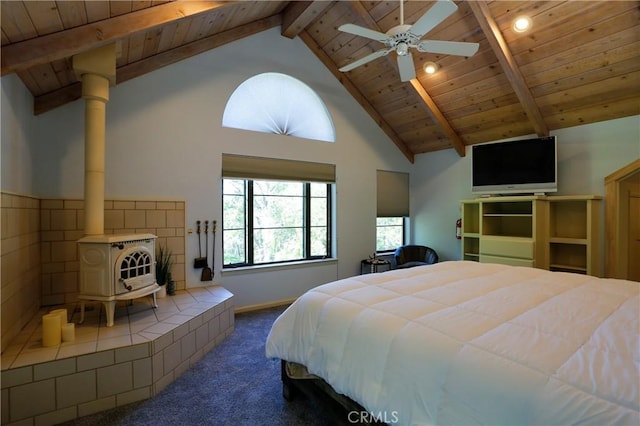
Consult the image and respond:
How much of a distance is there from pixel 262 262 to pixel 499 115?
366cm

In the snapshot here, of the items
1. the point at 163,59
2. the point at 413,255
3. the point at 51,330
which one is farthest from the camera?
the point at 413,255

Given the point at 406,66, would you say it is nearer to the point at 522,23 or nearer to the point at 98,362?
the point at 522,23

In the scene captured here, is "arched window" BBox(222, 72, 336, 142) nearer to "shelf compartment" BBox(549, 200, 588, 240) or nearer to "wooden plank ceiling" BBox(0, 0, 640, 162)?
"wooden plank ceiling" BBox(0, 0, 640, 162)

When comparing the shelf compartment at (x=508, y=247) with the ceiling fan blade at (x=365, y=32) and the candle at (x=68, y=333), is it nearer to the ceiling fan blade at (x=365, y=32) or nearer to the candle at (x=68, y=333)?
the ceiling fan blade at (x=365, y=32)

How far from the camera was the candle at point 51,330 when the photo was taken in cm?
205

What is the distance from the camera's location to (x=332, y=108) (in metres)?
4.65

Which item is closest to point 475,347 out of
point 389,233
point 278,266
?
point 278,266

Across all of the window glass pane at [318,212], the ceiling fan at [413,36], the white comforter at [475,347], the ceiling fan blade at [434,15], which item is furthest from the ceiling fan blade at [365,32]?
the window glass pane at [318,212]

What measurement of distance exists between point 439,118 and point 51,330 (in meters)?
4.69

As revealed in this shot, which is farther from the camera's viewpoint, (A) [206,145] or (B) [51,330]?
(A) [206,145]

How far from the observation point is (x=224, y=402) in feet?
6.87

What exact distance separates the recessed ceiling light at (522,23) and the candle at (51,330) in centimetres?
449

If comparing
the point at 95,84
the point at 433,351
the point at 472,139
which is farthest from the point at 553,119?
the point at 95,84

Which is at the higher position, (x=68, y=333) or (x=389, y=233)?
(x=389, y=233)
